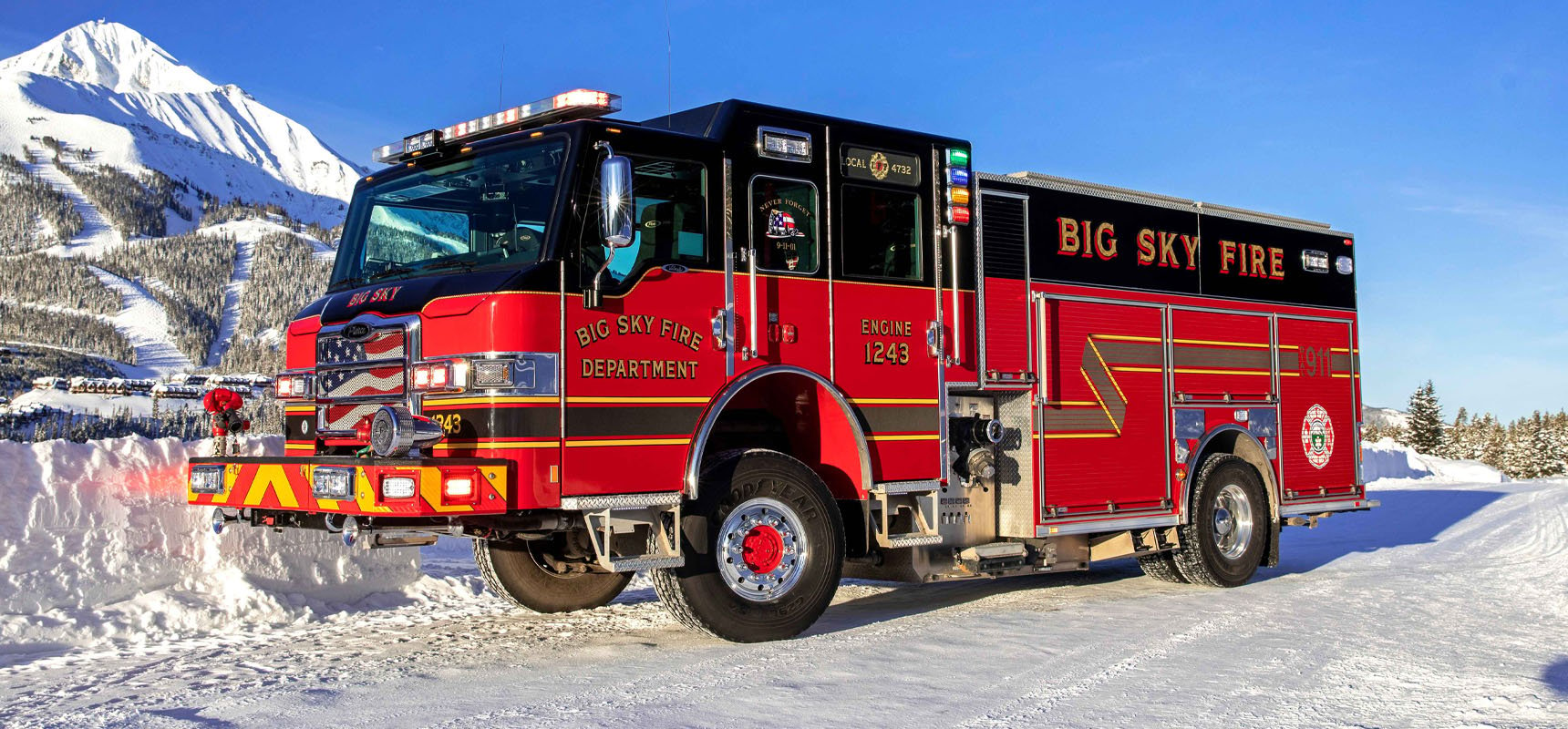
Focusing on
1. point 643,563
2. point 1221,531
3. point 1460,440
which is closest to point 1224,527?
point 1221,531

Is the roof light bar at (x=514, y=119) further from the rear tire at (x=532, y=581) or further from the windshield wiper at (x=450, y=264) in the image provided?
the rear tire at (x=532, y=581)

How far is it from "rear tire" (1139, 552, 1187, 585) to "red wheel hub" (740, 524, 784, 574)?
4405mm

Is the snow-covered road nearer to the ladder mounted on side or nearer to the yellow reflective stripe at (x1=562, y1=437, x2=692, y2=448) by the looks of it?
the ladder mounted on side

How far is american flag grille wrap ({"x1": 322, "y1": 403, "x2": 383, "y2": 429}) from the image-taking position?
7.38 metres

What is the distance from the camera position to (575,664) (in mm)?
7039

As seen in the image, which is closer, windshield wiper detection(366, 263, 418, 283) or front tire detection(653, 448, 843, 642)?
front tire detection(653, 448, 843, 642)

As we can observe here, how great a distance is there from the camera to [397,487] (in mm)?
6543

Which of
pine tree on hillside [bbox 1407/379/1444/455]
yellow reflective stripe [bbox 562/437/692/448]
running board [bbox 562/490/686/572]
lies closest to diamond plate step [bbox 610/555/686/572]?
running board [bbox 562/490/686/572]

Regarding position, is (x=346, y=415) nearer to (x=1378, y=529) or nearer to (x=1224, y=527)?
(x=1224, y=527)

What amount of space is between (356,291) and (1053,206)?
5.02m

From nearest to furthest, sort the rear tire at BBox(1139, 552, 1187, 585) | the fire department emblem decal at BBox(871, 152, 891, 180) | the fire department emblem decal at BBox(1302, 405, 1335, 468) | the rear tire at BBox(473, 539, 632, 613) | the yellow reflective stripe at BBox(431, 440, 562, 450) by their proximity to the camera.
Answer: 1. the yellow reflective stripe at BBox(431, 440, 562, 450)
2. the fire department emblem decal at BBox(871, 152, 891, 180)
3. the rear tire at BBox(473, 539, 632, 613)
4. the rear tire at BBox(1139, 552, 1187, 585)
5. the fire department emblem decal at BBox(1302, 405, 1335, 468)

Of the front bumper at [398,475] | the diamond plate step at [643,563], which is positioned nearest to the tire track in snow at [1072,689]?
the diamond plate step at [643,563]

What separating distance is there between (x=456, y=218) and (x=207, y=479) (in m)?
2.03

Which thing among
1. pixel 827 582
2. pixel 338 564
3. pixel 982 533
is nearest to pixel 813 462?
pixel 827 582
